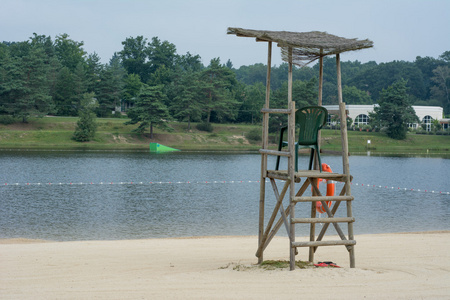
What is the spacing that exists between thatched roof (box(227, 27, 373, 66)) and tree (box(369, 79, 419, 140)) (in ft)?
256

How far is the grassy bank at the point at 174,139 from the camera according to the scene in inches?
2581

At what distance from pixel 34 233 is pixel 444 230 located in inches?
539

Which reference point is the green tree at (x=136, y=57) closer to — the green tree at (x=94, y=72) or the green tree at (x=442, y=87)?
the green tree at (x=94, y=72)

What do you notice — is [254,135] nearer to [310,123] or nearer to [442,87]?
[310,123]

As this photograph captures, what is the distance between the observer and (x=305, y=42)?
31.1 feet

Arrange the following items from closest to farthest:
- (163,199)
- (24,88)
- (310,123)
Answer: (310,123) → (163,199) → (24,88)

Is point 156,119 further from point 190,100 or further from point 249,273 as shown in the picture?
point 249,273

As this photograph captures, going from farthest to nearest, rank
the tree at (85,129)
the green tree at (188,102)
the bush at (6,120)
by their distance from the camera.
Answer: the green tree at (188,102)
the bush at (6,120)
the tree at (85,129)

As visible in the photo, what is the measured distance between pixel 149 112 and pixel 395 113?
38879 mm

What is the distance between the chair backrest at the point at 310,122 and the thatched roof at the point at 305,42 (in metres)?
1.12

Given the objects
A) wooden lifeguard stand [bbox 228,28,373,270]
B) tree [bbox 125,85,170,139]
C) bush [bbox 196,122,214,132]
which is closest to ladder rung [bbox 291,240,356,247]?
wooden lifeguard stand [bbox 228,28,373,270]

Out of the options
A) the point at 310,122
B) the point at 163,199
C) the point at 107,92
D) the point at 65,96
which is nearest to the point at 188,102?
the point at 107,92

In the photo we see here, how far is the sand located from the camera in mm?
8008

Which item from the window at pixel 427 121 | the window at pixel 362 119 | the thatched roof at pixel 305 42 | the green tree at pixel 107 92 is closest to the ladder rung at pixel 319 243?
the thatched roof at pixel 305 42
